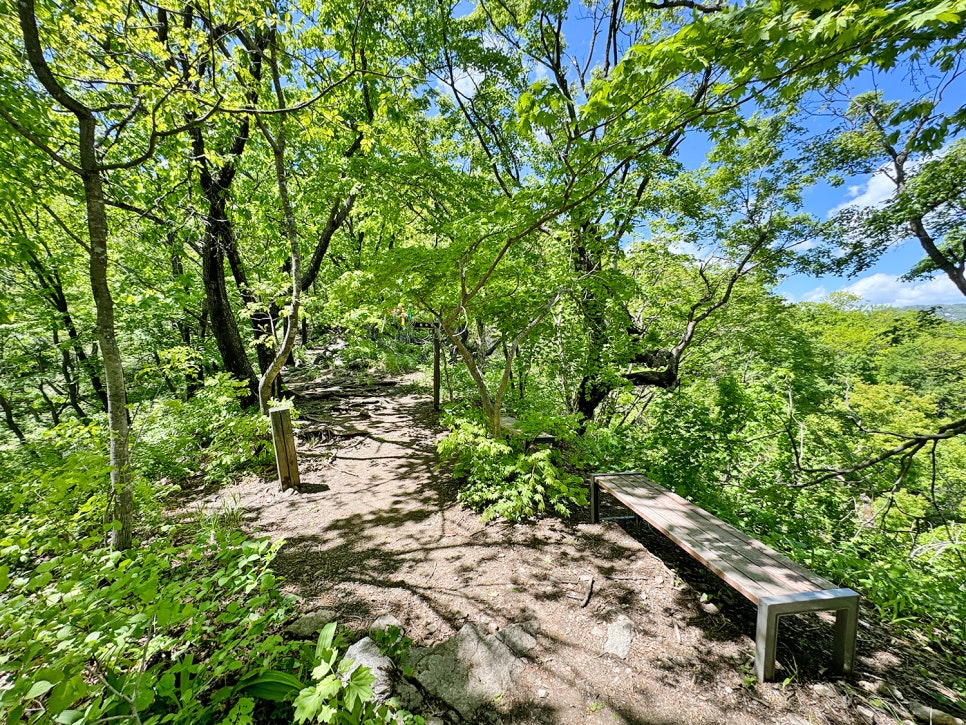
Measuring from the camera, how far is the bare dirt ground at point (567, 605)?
2088 mm

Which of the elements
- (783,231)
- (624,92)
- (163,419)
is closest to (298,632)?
(624,92)

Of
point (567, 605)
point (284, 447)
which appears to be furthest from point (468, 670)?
point (284, 447)

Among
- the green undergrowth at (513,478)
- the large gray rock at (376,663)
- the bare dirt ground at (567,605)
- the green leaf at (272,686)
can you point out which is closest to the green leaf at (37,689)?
the green leaf at (272,686)

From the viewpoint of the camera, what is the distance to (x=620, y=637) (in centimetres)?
257

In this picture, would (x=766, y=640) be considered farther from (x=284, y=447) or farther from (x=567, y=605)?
(x=284, y=447)

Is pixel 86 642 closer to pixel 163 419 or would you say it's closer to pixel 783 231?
pixel 163 419

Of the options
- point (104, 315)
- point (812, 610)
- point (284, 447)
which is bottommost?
point (812, 610)

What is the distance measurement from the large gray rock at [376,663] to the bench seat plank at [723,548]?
216cm

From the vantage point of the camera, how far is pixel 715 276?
9.38m

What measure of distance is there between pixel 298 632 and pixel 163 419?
4.91 meters

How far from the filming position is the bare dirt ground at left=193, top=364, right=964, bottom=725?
6.85 ft

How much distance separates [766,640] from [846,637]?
49 centimetres

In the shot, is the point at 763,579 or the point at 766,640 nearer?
the point at 766,640

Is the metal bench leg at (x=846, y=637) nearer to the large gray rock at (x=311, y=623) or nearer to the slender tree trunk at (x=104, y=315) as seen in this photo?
the large gray rock at (x=311, y=623)
